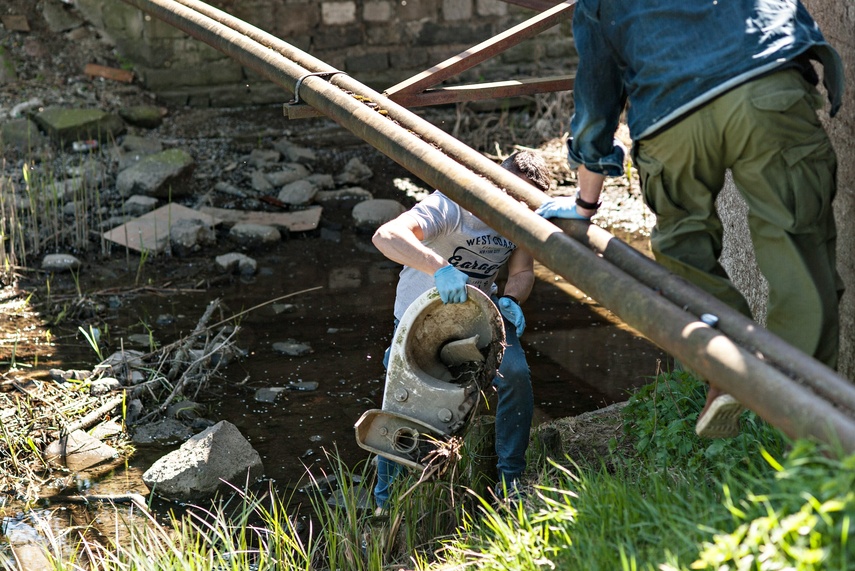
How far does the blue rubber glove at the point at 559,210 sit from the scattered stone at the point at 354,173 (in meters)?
5.89

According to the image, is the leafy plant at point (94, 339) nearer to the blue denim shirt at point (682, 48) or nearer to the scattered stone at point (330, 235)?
the scattered stone at point (330, 235)

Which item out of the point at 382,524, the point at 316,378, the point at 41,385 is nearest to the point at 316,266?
the point at 316,378

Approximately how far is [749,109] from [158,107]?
812cm

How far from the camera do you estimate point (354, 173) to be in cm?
889

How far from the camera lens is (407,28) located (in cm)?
1043

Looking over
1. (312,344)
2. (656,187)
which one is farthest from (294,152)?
(656,187)

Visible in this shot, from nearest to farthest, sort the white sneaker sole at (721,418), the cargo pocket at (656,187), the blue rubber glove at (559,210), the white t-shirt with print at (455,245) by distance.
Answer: the white sneaker sole at (721,418)
the cargo pocket at (656,187)
the blue rubber glove at (559,210)
the white t-shirt with print at (455,245)

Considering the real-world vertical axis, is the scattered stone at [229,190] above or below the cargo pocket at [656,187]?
below

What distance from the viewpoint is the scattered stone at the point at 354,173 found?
880 cm

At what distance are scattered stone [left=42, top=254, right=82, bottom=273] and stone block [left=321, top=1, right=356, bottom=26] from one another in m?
4.35

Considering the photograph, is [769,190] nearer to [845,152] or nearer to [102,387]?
[845,152]

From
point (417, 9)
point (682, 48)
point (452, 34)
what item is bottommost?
point (452, 34)

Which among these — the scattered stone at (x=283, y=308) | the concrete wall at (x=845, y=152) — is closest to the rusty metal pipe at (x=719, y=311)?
the concrete wall at (x=845, y=152)

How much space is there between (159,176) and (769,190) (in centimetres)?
628
